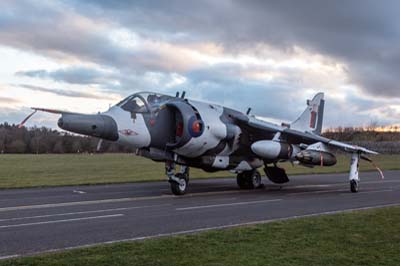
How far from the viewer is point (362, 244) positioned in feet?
23.9

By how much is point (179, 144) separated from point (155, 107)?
4.73 ft

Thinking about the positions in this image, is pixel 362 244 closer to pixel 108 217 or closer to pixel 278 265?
pixel 278 265

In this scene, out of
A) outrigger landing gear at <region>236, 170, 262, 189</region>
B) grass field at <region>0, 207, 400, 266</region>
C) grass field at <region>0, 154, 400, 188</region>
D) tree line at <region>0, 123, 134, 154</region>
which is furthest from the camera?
tree line at <region>0, 123, 134, 154</region>

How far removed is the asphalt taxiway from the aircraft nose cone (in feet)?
6.42

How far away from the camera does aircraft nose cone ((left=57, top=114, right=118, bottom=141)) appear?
12.5m

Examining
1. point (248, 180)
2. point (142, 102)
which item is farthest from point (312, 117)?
point (142, 102)

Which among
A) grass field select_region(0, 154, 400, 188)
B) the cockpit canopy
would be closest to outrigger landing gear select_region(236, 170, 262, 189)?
the cockpit canopy

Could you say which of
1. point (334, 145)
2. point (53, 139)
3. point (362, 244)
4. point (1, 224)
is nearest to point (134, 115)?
point (1, 224)

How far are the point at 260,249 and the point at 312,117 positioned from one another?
1643 centimetres

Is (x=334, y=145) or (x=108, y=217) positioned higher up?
(x=334, y=145)

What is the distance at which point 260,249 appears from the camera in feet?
22.3

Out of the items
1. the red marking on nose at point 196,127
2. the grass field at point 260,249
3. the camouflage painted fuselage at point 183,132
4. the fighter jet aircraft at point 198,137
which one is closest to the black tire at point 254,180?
the fighter jet aircraft at point 198,137

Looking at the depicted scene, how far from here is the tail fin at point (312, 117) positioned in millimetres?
22156

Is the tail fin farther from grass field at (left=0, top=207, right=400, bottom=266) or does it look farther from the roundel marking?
grass field at (left=0, top=207, right=400, bottom=266)
